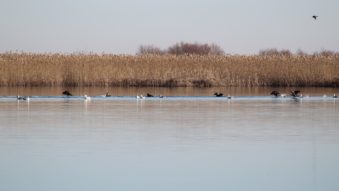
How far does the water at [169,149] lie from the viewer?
303 inches

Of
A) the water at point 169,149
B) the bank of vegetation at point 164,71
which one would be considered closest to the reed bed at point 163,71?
the bank of vegetation at point 164,71

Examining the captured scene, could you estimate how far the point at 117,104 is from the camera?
19.8 m

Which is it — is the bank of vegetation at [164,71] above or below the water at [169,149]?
above

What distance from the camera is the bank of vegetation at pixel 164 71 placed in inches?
1265

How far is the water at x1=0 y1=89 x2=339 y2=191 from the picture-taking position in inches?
303

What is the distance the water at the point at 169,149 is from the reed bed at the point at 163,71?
47.3 ft

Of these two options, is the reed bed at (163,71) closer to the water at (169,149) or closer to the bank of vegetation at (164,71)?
the bank of vegetation at (164,71)

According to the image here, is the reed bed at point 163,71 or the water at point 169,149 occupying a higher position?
the reed bed at point 163,71

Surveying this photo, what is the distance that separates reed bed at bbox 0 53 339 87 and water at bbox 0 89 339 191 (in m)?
14.4

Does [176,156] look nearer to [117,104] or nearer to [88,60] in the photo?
[117,104]

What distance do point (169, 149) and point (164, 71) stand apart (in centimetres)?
2322

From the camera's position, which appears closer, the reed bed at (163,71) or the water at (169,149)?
the water at (169,149)

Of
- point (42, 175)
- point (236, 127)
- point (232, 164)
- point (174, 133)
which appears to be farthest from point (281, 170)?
point (236, 127)

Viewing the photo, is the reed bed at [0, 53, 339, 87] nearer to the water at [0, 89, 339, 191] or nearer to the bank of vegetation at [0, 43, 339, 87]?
the bank of vegetation at [0, 43, 339, 87]
